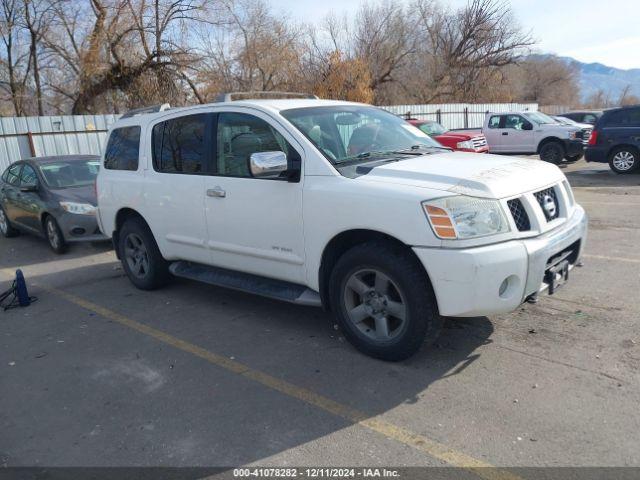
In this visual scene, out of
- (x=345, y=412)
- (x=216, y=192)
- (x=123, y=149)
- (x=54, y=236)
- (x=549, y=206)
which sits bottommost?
(x=345, y=412)

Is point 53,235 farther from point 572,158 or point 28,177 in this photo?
point 572,158

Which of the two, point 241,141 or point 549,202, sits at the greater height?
point 241,141

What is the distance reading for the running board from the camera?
14.1 ft

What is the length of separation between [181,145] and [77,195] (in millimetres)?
4022

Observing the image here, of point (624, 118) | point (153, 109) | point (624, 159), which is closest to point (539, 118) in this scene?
point (624, 118)

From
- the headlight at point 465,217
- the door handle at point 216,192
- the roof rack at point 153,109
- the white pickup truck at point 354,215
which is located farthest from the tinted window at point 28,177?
the headlight at point 465,217

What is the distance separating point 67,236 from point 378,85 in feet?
103

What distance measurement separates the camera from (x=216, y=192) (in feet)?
15.5

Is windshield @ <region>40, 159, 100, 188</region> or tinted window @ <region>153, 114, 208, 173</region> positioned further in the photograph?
windshield @ <region>40, 159, 100, 188</region>

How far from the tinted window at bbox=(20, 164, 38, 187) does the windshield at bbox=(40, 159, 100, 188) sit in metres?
0.22

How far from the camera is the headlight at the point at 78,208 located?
26.6ft

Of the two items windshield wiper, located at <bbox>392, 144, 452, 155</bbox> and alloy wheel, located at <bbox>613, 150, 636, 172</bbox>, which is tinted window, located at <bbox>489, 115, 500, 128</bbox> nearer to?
alloy wheel, located at <bbox>613, 150, 636, 172</bbox>

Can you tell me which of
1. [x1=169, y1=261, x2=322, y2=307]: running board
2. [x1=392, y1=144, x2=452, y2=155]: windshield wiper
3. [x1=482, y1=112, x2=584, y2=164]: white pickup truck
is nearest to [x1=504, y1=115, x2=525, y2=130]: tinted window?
[x1=482, y1=112, x2=584, y2=164]: white pickup truck

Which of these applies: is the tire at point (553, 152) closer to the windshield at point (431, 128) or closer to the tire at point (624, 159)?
the tire at point (624, 159)
